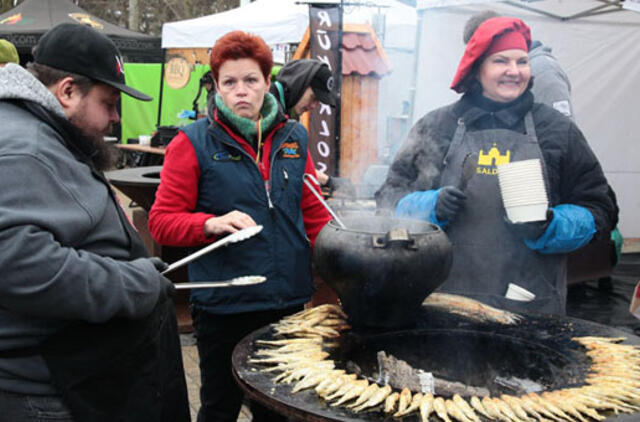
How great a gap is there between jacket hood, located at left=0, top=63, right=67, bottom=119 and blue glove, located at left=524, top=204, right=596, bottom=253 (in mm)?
1852

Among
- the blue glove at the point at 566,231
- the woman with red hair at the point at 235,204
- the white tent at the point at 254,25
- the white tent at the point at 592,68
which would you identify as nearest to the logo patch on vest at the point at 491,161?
the blue glove at the point at 566,231

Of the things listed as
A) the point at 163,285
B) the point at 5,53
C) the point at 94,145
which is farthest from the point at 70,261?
the point at 5,53

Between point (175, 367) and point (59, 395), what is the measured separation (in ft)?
1.54

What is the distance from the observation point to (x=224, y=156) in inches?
92.0

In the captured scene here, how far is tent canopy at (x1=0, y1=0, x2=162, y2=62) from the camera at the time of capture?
462 inches

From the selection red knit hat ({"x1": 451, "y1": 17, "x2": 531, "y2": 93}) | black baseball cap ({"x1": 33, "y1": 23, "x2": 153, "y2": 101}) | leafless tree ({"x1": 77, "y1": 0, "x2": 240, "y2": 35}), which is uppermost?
leafless tree ({"x1": 77, "y1": 0, "x2": 240, "y2": 35})

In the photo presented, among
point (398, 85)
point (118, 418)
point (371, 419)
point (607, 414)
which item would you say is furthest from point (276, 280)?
point (398, 85)

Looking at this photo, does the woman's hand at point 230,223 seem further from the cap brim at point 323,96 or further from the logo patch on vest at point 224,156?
the cap brim at point 323,96

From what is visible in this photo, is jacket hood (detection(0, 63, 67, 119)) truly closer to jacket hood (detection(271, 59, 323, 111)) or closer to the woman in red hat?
the woman in red hat

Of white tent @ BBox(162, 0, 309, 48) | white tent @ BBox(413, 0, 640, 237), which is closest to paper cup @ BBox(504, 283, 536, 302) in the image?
white tent @ BBox(413, 0, 640, 237)

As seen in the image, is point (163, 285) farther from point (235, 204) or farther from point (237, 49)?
point (237, 49)

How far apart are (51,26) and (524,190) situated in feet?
41.0

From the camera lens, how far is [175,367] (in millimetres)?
2039

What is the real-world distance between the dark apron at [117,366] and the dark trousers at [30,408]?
31 millimetres
